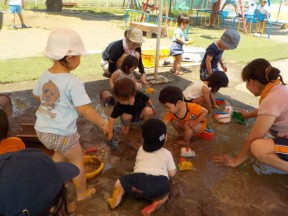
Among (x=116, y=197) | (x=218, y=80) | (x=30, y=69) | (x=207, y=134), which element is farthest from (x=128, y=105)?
(x=30, y=69)

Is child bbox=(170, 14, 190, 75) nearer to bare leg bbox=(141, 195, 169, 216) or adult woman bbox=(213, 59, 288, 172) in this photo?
adult woman bbox=(213, 59, 288, 172)

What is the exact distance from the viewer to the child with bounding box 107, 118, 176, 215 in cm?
229

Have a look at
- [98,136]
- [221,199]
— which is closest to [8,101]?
[98,136]

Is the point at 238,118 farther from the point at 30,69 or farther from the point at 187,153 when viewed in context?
the point at 30,69

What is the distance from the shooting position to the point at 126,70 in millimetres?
4230

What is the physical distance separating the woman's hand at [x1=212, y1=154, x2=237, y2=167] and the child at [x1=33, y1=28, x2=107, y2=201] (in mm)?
1486

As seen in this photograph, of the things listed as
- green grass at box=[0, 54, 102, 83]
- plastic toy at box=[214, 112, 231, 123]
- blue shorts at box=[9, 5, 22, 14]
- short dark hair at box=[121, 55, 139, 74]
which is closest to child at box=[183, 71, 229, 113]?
plastic toy at box=[214, 112, 231, 123]

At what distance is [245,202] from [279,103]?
0.97 metres

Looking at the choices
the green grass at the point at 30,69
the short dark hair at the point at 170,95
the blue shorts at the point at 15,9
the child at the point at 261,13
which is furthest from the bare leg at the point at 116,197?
the child at the point at 261,13

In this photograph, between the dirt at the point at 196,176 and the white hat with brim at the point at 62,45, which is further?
the dirt at the point at 196,176

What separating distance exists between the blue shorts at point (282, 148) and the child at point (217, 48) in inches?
93.9

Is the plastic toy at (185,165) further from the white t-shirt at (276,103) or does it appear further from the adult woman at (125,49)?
the adult woman at (125,49)

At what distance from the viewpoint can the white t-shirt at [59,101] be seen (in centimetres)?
221

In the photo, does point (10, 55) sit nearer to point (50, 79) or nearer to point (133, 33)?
point (133, 33)
